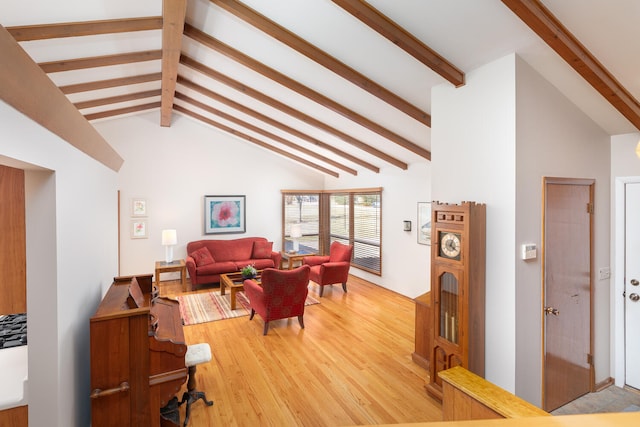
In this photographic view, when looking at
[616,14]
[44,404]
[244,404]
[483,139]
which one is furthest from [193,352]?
[616,14]

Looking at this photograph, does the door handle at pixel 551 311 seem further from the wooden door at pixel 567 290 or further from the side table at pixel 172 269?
the side table at pixel 172 269

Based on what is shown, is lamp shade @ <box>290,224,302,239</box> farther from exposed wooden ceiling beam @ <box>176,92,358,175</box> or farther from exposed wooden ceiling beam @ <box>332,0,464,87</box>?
exposed wooden ceiling beam @ <box>332,0,464,87</box>

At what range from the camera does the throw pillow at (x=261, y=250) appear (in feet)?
24.2

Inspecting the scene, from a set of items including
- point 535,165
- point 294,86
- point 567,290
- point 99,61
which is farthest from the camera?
point 294,86

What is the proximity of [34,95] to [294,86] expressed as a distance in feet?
9.94

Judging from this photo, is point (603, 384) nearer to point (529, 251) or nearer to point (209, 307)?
point (529, 251)

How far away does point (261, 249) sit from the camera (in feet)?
24.3

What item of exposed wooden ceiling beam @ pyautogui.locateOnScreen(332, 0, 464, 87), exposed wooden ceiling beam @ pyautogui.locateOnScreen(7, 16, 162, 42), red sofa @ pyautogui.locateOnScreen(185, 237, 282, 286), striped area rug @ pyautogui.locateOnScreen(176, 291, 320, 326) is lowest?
striped area rug @ pyautogui.locateOnScreen(176, 291, 320, 326)

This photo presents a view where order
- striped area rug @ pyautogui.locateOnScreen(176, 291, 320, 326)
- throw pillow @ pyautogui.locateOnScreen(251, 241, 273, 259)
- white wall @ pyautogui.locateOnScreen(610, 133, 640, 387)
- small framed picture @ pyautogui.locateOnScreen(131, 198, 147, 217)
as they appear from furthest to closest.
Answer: throw pillow @ pyautogui.locateOnScreen(251, 241, 273, 259), small framed picture @ pyautogui.locateOnScreen(131, 198, 147, 217), striped area rug @ pyautogui.locateOnScreen(176, 291, 320, 326), white wall @ pyautogui.locateOnScreen(610, 133, 640, 387)

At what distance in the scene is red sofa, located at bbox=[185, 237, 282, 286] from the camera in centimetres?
655

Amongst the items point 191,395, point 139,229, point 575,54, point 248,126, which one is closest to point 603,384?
point 575,54

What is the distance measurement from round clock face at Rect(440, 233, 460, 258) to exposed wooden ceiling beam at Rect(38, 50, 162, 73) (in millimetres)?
3846

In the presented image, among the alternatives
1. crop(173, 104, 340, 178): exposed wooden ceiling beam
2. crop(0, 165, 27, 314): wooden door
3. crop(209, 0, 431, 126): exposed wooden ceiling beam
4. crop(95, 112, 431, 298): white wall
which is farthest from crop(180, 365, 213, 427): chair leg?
crop(173, 104, 340, 178): exposed wooden ceiling beam

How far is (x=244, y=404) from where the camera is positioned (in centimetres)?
294
